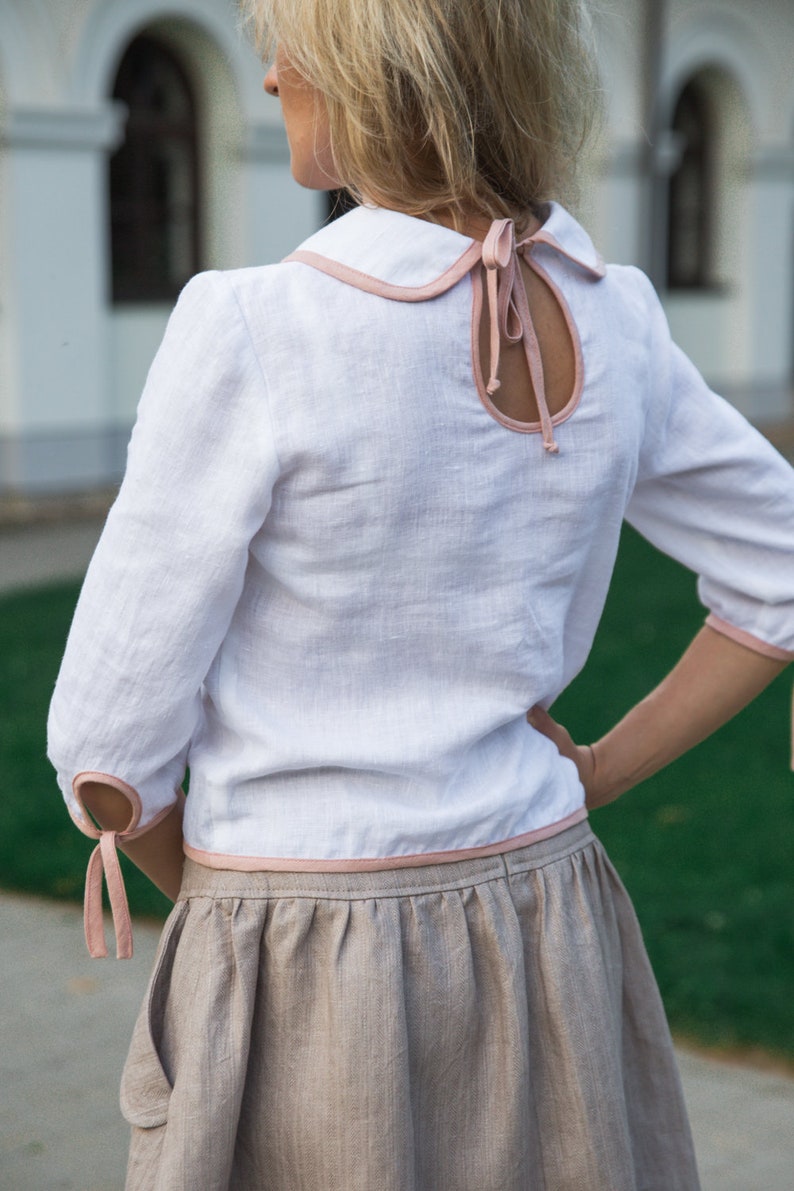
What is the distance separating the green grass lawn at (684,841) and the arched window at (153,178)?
5908 millimetres

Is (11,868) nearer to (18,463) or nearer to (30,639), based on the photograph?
(30,639)

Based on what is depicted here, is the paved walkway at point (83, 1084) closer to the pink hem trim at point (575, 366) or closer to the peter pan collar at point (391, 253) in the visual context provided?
the pink hem trim at point (575, 366)

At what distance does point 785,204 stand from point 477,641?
17.0m

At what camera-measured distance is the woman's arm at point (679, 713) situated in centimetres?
163

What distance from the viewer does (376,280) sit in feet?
3.95

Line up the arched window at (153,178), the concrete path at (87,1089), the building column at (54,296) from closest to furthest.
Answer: the concrete path at (87,1089), the building column at (54,296), the arched window at (153,178)

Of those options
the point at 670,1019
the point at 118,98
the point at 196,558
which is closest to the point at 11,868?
the point at 670,1019

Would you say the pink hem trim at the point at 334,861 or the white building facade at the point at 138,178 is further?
the white building facade at the point at 138,178

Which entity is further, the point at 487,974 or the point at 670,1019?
the point at 670,1019

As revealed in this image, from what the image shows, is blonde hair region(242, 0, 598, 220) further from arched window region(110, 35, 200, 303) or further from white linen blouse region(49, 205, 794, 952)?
arched window region(110, 35, 200, 303)

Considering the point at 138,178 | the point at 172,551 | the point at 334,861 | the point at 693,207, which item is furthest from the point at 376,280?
the point at 693,207

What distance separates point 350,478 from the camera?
119 cm

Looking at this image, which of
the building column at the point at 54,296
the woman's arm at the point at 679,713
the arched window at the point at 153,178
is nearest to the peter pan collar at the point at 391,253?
the woman's arm at the point at 679,713

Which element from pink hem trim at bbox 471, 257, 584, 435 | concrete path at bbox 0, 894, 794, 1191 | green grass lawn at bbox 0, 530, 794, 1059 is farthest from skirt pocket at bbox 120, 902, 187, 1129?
green grass lawn at bbox 0, 530, 794, 1059
